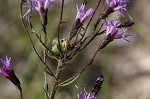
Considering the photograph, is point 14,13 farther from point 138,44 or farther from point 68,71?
point 138,44

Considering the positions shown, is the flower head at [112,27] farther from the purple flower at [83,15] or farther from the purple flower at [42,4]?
the purple flower at [42,4]

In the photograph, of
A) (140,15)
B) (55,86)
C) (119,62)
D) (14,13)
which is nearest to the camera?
(55,86)

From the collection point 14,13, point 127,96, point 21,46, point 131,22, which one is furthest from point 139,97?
point 131,22

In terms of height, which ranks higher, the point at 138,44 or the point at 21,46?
the point at 21,46

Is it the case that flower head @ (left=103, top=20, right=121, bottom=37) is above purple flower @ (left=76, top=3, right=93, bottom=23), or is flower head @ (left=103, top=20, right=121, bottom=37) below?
below

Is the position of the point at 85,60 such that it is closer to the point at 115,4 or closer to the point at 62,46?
Result: the point at 115,4

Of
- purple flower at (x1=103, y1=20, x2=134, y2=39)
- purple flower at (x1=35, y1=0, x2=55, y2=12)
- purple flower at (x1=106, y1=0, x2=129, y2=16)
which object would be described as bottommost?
purple flower at (x1=103, y1=20, x2=134, y2=39)

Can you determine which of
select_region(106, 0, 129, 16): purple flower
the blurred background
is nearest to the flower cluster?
select_region(106, 0, 129, 16): purple flower

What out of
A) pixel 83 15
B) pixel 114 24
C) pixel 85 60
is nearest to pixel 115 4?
pixel 114 24

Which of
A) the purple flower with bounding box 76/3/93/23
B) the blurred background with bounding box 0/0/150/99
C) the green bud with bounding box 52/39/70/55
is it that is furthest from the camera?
the blurred background with bounding box 0/0/150/99

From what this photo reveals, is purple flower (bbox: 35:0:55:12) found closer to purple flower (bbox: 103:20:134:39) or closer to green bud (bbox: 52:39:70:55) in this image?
green bud (bbox: 52:39:70:55)

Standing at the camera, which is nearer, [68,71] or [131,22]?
[131,22]
